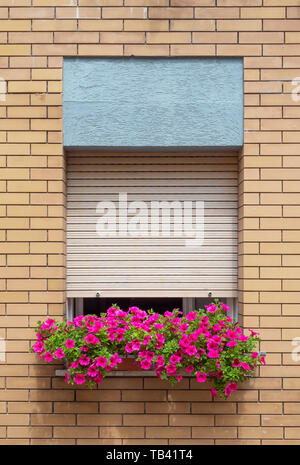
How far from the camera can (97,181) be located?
431 cm

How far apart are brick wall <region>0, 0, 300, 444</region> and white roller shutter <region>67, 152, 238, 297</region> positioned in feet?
0.68

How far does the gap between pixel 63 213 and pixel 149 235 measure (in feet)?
2.79

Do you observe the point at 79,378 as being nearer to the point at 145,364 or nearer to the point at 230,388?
the point at 145,364

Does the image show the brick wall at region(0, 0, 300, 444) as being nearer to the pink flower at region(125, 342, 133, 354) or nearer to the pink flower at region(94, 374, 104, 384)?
the pink flower at region(94, 374, 104, 384)

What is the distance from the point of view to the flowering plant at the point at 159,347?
12.2ft

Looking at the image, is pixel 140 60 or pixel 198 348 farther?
pixel 140 60

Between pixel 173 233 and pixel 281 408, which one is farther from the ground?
pixel 173 233

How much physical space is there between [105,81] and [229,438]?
3.52 metres

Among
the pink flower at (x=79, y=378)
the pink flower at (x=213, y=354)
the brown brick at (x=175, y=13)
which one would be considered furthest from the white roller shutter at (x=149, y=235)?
the brown brick at (x=175, y=13)

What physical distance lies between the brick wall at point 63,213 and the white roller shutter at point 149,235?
206mm

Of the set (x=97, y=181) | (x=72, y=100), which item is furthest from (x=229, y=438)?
(x=72, y=100)

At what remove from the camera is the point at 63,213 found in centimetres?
418

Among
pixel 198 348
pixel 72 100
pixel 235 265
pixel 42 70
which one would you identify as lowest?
pixel 198 348

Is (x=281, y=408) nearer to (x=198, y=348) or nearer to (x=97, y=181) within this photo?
(x=198, y=348)
